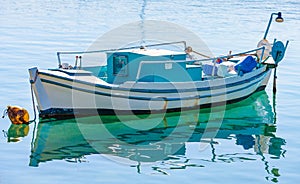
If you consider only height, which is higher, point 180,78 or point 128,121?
point 180,78

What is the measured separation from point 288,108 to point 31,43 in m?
21.5

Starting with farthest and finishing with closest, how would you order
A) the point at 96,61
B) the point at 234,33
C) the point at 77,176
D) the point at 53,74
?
the point at 234,33, the point at 96,61, the point at 53,74, the point at 77,176

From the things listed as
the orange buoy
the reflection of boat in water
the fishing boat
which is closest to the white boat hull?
the fishing boat

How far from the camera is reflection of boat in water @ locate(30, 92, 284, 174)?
18891 millimetres

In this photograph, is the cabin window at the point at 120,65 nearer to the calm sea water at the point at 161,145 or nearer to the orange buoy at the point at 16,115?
the calm sea water at the point at 161,145

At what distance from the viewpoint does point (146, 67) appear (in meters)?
22.8

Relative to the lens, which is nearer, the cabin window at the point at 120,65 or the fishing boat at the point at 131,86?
the fishing boat at the point at 131,86

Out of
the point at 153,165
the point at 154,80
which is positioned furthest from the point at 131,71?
the point at 153,165

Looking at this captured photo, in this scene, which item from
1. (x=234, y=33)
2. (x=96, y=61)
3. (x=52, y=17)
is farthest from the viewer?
(x=52, y=17)

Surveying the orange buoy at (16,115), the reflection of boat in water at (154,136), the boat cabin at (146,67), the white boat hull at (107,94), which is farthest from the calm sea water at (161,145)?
the boat cabin at (146,67)

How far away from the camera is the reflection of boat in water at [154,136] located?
18891 millimetres

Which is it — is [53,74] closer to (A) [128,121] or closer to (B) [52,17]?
(A) [128,121]

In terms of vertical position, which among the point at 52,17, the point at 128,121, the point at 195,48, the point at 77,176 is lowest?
the point at 77,176

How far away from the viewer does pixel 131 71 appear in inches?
912
